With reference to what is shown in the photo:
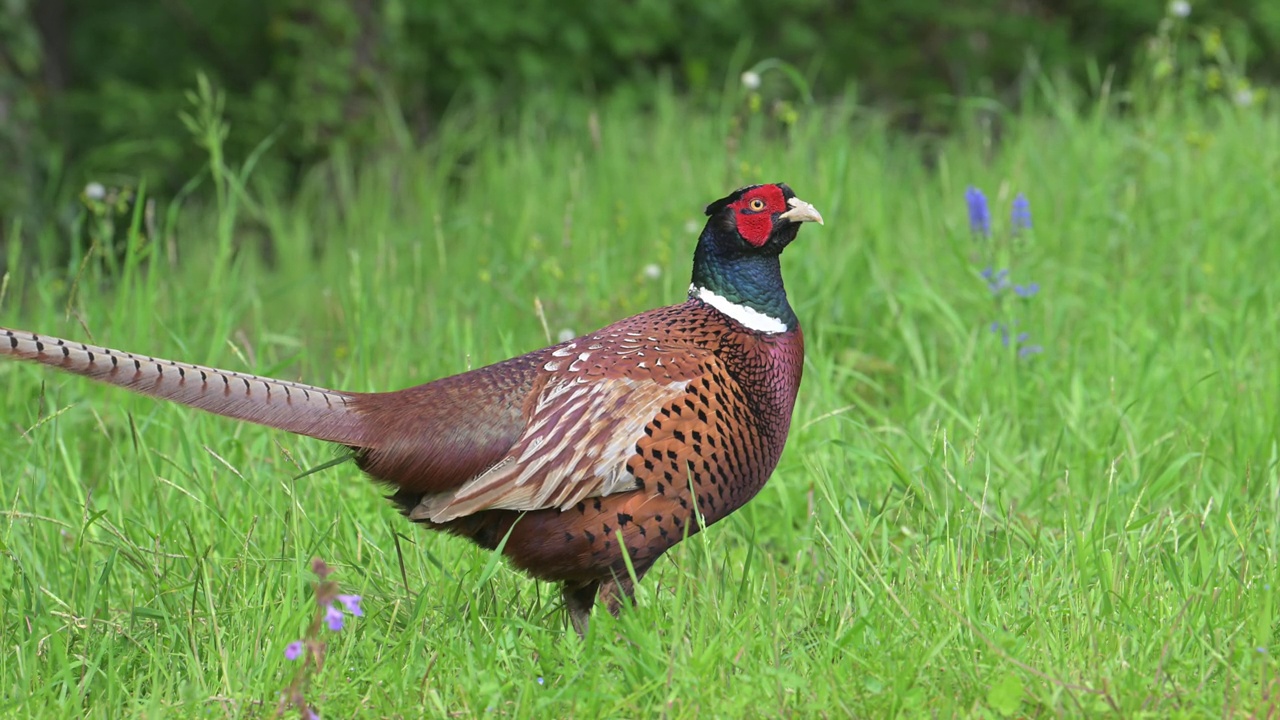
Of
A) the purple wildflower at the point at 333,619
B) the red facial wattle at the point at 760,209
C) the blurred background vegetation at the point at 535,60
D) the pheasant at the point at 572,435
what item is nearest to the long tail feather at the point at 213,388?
the pheasant at the point at 572,435

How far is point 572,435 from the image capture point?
9.62ft

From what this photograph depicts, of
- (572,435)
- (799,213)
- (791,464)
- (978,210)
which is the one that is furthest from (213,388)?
(978,210)

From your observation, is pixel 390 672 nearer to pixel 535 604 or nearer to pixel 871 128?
pixel 535 604

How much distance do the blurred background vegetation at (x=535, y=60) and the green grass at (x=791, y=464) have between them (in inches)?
63.7

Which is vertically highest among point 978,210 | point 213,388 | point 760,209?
point 760,209

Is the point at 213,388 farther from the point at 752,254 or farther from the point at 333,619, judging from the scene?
the point at 752,254

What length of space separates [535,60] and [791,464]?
5983 mm

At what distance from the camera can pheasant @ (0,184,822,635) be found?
2904mm

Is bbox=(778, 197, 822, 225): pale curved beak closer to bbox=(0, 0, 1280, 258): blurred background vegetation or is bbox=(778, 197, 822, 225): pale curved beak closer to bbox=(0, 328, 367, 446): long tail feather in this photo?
bbox=(0, 328, 367, 446): long tail feather

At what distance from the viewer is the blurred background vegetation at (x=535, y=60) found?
8.48 meters

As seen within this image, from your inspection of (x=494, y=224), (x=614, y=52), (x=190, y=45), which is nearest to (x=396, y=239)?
(x=494, y=224)

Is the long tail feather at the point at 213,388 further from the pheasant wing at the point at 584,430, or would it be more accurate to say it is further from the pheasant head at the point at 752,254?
the pheasant head at the point at 752,254

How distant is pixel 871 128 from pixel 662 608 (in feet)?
13.9

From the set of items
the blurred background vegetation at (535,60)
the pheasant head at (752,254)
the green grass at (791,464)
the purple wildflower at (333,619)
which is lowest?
the blurred background vegetation at (535,60)
